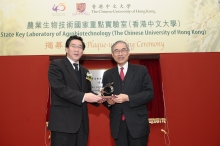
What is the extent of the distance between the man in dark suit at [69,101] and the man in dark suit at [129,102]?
22cm

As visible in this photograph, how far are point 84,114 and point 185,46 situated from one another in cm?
199

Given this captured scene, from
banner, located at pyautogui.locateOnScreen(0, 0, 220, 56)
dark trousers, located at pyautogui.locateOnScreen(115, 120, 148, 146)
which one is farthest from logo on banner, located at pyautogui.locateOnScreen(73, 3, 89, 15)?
dark trousers, located at pyautogui.locateOnScreen(115, 120, 148, 146)

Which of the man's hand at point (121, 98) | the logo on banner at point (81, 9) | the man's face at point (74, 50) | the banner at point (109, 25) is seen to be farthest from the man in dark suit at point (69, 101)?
the logo on banner at point (81, 9)

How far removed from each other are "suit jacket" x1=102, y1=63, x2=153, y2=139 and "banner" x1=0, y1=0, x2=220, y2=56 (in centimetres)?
115

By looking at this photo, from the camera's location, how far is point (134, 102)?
187cm

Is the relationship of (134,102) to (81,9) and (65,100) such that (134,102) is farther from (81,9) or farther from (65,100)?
(81,9)

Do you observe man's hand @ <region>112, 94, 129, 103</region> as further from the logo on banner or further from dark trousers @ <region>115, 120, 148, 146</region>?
the logo on banner

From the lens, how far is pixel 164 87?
3166mm

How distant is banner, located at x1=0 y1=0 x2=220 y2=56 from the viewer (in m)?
3.11

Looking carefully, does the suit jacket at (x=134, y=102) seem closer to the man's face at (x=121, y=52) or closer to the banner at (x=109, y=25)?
the man's face at (x=121, y=52)

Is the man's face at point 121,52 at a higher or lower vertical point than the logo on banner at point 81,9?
lower

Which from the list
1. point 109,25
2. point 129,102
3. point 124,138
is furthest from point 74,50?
point 109,25

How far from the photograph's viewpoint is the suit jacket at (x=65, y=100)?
1.76m

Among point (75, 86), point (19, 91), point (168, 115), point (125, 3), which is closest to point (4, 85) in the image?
point (19, 91)
